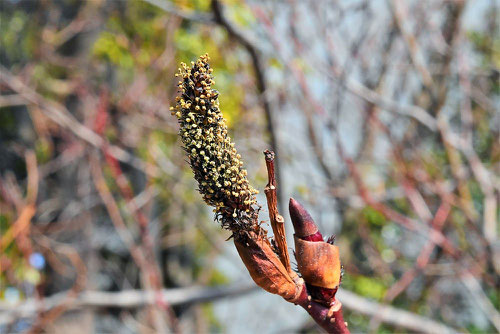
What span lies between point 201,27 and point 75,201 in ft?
→ 7.80

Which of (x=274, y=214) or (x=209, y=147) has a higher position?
(x=209, y=147)

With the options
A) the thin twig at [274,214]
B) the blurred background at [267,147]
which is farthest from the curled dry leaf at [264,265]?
the blurred background at [267,147]

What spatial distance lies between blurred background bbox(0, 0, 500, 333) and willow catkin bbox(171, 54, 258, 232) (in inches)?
99.5

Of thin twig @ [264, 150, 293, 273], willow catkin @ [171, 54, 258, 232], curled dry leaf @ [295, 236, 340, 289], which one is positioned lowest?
curled dry leaf @ [295, 236, 340, 289]

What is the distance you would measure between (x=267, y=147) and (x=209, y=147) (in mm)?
3666

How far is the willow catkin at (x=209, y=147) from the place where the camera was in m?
0.94

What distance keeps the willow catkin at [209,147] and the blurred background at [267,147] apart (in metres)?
2.53

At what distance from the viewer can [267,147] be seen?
4598mm

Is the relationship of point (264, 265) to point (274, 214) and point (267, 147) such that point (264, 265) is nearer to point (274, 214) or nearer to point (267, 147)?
point (274, 214)

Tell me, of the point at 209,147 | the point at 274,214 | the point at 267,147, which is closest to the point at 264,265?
the point at 274,214

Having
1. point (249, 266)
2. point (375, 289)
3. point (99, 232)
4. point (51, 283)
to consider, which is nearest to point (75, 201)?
point (51, 283)

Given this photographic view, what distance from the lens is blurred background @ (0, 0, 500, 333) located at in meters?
4.51

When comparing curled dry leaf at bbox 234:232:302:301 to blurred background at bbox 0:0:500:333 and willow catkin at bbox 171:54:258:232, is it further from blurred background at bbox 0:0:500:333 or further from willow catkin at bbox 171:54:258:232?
blurred background at bbox 0:0:500:333

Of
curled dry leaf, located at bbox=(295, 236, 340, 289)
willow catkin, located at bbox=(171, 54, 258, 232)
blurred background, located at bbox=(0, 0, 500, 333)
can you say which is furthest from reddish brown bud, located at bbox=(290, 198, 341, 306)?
blurred background, located at bbox=(0, 0, 500, 333)
